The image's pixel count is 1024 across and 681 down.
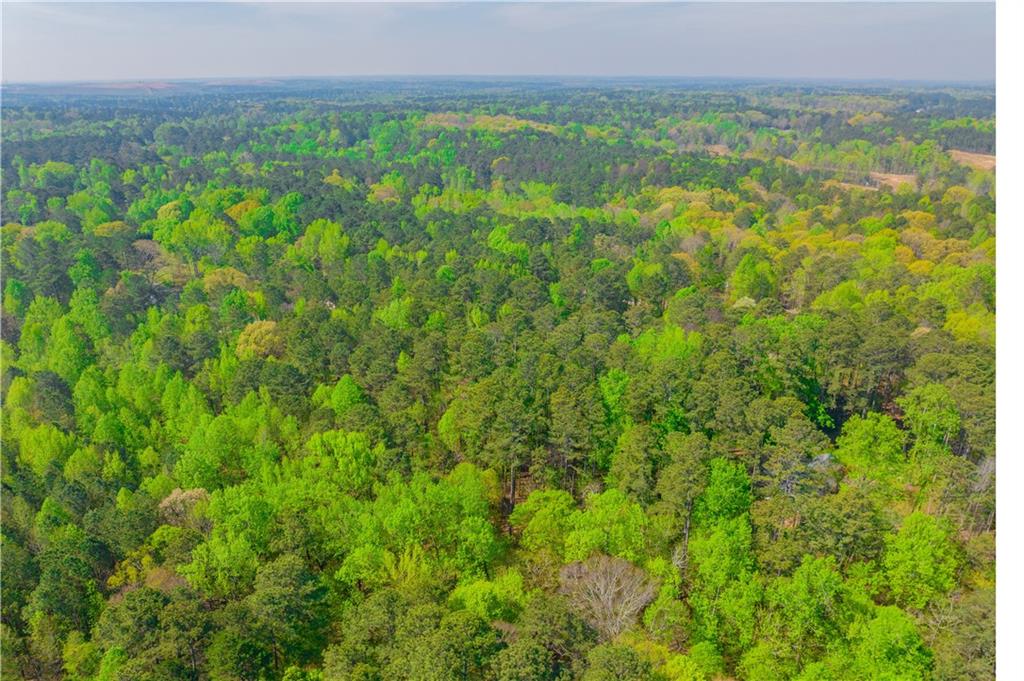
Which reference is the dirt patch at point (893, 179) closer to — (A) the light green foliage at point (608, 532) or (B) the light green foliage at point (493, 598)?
(A) the light green foliage at point (608, 532)

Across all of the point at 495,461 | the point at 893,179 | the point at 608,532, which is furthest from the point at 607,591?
the point at 893,179

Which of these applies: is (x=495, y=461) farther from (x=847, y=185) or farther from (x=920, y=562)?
(x=847, y=185)

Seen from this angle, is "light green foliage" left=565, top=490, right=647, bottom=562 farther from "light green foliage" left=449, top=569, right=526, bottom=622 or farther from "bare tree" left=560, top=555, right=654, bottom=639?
"light green foliage" left=449, top=569, right=526, bottom=622

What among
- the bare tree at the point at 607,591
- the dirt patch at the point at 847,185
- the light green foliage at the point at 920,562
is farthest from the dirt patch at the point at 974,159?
the bare tree at the point at 607,591

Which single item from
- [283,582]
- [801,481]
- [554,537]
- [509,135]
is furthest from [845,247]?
[509,135]

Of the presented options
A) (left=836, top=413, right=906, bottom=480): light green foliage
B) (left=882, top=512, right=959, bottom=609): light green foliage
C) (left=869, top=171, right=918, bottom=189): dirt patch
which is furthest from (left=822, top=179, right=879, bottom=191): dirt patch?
(left=882, top=512, right=959, bottom=609): light green foliage

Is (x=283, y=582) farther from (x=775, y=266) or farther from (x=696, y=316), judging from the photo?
(x=775, y=266)
